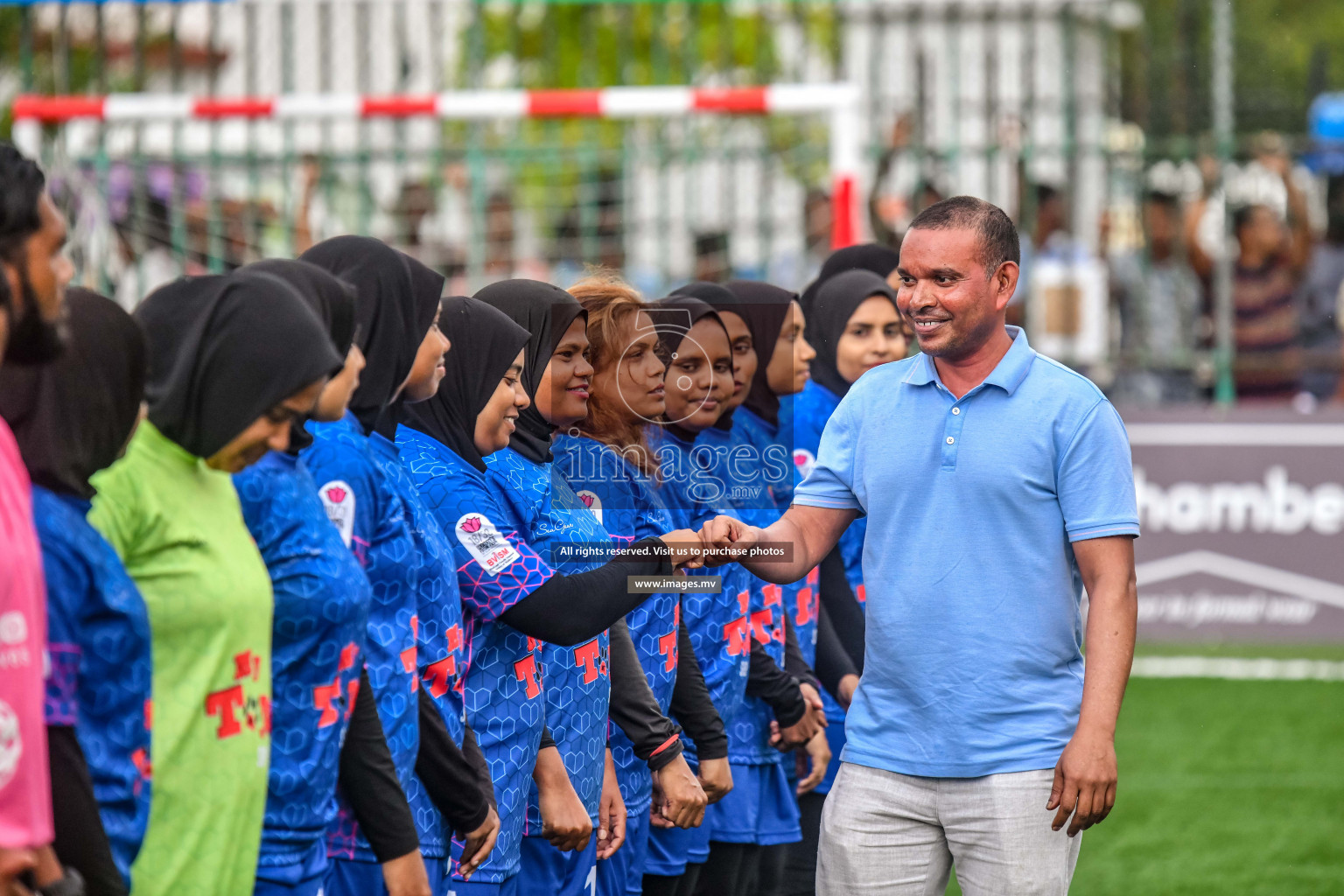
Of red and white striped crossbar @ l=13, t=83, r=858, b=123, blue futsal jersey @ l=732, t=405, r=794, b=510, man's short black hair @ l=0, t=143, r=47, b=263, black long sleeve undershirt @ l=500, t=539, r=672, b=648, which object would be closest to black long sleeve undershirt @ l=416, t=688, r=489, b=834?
black long sleeve undershirt @ l=500, t=539, r=672, b=648

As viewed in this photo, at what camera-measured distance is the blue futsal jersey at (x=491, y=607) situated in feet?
11.4

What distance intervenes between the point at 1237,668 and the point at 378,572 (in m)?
8.39

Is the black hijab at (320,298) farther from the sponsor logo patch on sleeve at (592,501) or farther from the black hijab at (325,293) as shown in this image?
the sponsor logo patch on sleeve at (592,501)

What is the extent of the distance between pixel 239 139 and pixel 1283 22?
92.0ft

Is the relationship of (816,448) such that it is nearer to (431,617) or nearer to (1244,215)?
(431,617)

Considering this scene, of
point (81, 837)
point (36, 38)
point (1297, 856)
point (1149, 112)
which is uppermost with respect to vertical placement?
point (36, 38)

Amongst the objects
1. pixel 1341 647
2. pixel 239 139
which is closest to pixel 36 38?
pixel 239 139

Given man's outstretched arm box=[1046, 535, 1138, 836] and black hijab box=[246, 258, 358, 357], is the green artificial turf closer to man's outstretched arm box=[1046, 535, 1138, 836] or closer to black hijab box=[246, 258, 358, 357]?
man's outstretched arm box=[1046, 535, 1138, 836]

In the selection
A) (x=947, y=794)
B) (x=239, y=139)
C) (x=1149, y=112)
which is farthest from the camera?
(x=239, y=139)

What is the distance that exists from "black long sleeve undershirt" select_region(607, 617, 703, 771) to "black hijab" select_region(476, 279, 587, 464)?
0.53 m

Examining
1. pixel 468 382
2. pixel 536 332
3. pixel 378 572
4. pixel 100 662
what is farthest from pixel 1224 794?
pixel 100 662

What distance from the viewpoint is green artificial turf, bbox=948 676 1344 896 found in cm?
660

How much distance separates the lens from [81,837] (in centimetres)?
249

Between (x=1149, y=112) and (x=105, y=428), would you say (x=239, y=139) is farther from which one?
(x=105, y=428)
